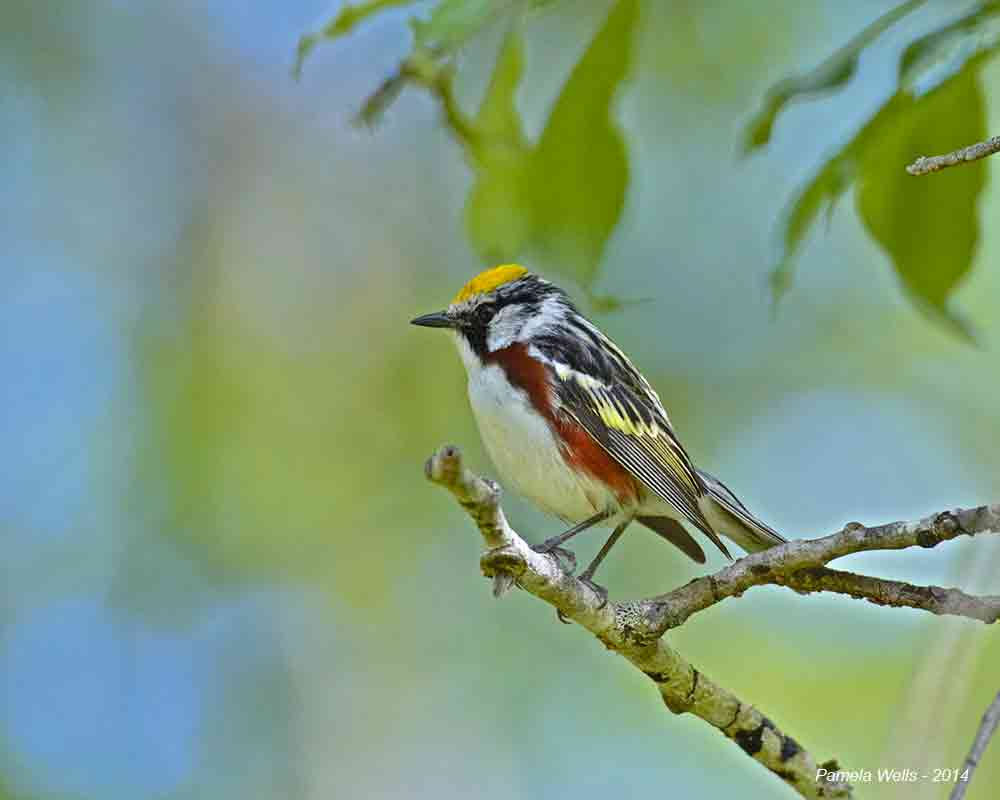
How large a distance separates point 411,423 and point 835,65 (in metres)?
4.56

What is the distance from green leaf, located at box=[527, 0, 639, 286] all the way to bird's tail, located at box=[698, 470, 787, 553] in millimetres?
1611

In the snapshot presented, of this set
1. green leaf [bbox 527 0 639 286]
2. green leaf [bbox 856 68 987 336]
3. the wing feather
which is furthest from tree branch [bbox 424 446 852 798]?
the wing feather

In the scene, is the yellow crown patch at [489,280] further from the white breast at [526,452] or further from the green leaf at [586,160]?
the green leaf at [586,160]

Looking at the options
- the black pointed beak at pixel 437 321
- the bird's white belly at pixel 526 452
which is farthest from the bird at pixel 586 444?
the black pointed beak at pixel 437 321

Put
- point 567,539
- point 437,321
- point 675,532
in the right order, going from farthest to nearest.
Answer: point 437,321 < point 675,532 < point 567,539

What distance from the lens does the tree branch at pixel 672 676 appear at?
2.66 m

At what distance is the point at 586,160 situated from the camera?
267cm

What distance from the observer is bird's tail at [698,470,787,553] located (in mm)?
4168

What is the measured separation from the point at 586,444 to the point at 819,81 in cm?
177

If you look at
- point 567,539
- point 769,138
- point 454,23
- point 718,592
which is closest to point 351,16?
point 454,23

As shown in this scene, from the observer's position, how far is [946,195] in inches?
100

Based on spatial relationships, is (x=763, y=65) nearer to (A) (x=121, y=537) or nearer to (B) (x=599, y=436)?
(B) (x=599, y=436)

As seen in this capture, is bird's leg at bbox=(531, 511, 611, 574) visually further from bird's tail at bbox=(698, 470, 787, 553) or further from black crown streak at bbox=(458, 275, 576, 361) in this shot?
black crown streak at bbox=(458, 275, 576, 361)

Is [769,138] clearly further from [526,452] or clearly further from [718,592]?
[526,452]
